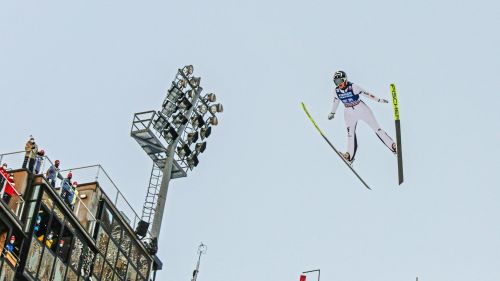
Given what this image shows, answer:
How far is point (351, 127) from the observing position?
59.3 metres

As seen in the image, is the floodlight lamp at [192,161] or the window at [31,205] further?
the floodlight lamp at [192,161]

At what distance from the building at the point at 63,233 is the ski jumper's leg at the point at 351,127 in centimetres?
1189

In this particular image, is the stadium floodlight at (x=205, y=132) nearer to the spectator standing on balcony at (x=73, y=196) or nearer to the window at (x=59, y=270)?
the spectator standing on balcony at (x=73, y=196)

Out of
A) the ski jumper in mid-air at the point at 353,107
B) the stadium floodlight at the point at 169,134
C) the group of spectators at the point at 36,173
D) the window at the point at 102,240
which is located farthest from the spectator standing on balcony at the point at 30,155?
the stadium floodlight at the point at 169,134

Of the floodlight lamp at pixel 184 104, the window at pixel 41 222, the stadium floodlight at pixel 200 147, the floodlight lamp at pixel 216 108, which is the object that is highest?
the floodlight lamp at pixel 216 108

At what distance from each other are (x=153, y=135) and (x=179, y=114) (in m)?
2.52

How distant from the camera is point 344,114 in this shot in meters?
59.4

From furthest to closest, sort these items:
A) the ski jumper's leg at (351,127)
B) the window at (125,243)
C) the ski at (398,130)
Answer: the window at (125,243), the ski jumper's leg at (351,127), the ski at (398,130)

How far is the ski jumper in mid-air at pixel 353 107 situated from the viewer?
57938 millimetres

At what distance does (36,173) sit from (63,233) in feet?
10.3

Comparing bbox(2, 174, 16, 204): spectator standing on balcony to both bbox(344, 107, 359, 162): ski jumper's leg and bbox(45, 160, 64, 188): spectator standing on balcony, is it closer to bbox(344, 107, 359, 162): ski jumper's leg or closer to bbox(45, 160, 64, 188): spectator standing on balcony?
bbox(45, 160, 64, 188): spectator standing on balcony

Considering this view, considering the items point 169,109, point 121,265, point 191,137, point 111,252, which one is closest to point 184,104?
point 169,109

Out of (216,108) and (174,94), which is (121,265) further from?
(216,108)

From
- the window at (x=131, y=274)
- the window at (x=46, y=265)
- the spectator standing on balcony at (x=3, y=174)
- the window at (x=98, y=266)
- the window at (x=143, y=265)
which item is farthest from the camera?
the window at (x=143, y=265)
